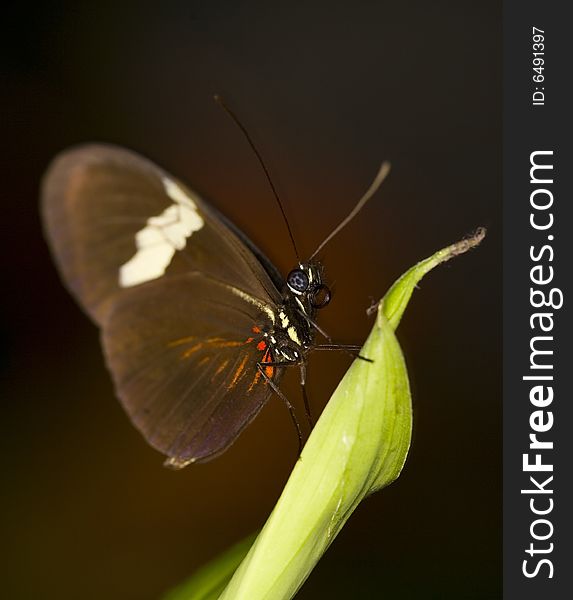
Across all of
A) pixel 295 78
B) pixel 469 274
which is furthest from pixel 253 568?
pixel 295 78

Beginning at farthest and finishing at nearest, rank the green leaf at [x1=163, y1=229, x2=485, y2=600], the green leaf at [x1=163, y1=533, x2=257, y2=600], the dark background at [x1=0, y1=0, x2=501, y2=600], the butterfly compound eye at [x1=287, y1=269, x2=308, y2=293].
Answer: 1. the dark background at [x1=0, y1=0, x2=501, y2=600]
2. the butterfly compound eye at [x1=287, y1=269, x2=308, y2=293]
3. the green leaf at [x1=163, y1=533, x2=257, y2=600]
4. the green leaf at [x1=163, y1=229, x2=485, y2=600]

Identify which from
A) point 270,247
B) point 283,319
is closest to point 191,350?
point 283,319

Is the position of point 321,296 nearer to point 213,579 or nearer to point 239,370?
point 239,370

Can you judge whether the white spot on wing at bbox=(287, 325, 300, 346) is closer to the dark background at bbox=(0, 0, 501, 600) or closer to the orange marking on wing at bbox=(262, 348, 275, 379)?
the orange marking on wing at bbox=(262, 348, 275, 379)

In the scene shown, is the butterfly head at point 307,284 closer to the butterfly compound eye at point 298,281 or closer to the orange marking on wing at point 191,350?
the butterfly compound eye at point 298,281

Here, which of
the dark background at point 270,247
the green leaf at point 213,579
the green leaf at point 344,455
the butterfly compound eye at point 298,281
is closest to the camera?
the green leaf at point 344,455

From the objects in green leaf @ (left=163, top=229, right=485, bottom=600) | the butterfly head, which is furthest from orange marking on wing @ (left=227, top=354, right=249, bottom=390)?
green leaf @ (left=163, top=229, right=485, bottom=600)

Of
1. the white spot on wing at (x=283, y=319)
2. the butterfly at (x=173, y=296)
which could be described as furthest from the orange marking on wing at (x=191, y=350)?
the white spot on wing at (x=283, y=319)

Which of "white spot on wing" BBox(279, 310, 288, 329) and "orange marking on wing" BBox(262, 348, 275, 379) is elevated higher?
"white spot on wing" BBox(279, 310, 288, 329)
